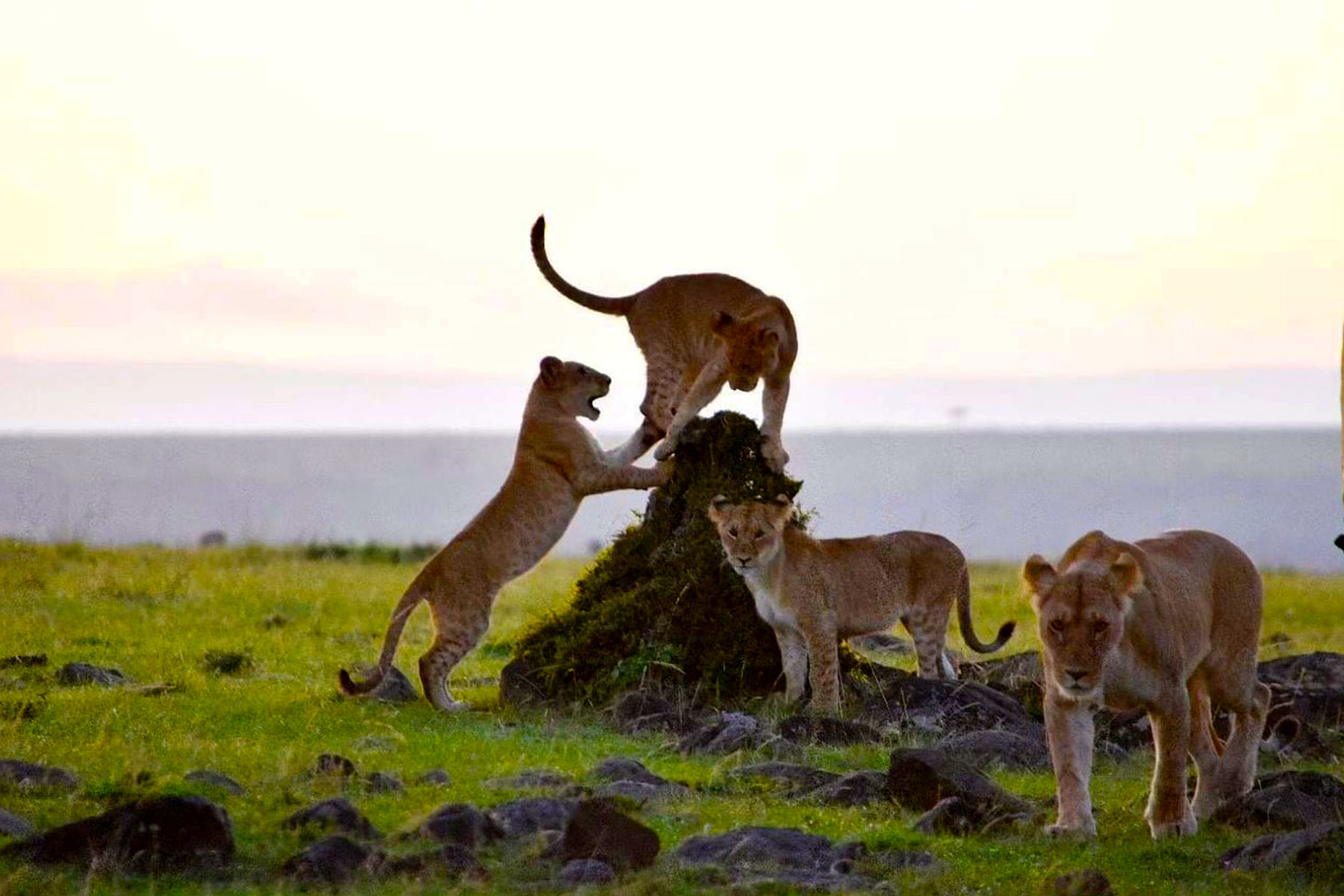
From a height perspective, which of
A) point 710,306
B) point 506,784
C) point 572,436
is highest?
point 710,306

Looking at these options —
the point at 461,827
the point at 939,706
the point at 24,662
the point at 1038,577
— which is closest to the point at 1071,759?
the point at 1038,577

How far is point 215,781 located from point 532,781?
1.49m

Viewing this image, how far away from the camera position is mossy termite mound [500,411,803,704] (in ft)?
42.3

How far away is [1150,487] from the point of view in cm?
13012

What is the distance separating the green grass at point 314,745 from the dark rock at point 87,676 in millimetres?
131

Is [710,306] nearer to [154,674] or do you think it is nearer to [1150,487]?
[154,674]

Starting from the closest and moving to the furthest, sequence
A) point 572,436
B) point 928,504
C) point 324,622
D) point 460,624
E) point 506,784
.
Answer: point 506,784 → point 460,624 → point 572,436 → point 324,622 → point 928,504

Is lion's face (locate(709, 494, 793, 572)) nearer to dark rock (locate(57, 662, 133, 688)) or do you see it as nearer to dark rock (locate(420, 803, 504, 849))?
dark rock (locate(420, 803, 504, 849))

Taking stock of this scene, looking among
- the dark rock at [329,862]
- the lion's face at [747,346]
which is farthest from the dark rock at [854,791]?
the lion's face at [747,346]

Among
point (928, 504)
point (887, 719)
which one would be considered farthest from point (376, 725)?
point (928, 504)

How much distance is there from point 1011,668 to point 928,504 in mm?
93861

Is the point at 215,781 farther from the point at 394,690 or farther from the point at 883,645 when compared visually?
the point at 883,645

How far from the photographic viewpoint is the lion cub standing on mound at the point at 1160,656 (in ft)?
29.6

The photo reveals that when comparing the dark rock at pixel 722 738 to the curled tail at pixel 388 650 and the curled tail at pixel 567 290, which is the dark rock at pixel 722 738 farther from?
the curled tail at pixel 567 290
